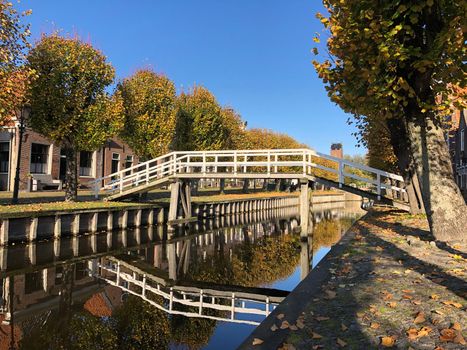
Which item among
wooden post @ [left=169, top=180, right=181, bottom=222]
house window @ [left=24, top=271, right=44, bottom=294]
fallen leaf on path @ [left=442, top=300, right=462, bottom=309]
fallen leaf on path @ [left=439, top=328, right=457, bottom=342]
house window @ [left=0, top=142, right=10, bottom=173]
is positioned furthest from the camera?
house window @ [left=0, top=142, right=10, bottom=173]

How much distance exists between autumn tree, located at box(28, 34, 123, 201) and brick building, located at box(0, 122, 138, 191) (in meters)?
4.56

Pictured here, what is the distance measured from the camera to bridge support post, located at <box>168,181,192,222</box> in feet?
77.0

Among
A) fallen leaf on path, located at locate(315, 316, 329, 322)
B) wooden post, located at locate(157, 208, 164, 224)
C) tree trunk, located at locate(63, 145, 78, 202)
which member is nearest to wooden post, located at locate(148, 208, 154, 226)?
wooden post, located at locate(157, 208, 164, 224)

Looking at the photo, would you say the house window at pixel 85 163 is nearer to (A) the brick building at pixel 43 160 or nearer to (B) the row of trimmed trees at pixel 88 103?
(A) the brick building at pixel 43 160

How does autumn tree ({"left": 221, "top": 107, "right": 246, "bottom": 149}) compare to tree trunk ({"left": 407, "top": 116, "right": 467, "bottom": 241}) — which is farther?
autumn tree ({"left": 221, "top": 107, "right": 246, "bottom": 149})

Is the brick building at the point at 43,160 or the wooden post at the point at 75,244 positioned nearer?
the wooden post at the point at 75,244

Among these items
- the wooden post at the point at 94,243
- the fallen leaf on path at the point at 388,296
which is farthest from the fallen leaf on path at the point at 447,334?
the wooden post at the point at 94,243

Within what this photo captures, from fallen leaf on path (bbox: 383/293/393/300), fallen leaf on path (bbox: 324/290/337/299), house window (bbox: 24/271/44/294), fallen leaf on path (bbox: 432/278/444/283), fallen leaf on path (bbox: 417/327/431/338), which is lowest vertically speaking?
house window (bbox: 24/271/44/294)

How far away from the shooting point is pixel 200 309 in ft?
29.6

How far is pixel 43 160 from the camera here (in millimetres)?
33438

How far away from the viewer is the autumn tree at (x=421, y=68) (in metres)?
8.12

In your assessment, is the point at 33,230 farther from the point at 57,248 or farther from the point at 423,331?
the point at 423,331

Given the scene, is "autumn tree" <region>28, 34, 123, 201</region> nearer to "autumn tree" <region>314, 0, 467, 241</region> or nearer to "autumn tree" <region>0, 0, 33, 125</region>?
"autumn tree" <region>0, 0, 33, 125</region>

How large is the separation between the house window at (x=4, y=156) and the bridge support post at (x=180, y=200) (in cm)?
1543
